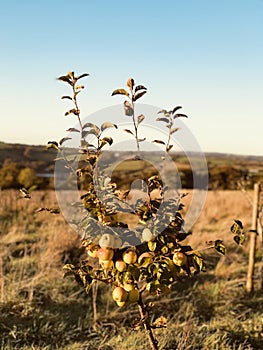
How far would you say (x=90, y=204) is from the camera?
6.33 feet

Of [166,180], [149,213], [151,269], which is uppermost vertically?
[166,180]

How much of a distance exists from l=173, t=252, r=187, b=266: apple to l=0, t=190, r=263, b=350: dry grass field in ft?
4.24

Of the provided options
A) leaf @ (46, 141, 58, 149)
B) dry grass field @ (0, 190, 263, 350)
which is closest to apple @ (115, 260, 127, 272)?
leaf @ (46, 141, 58, 149)

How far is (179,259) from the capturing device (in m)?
1.81

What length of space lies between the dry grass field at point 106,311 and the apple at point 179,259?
1.29 m

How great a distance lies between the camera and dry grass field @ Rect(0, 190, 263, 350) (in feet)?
11.3

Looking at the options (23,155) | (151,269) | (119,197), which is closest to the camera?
(151,269)

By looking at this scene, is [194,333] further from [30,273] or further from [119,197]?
[30,273]

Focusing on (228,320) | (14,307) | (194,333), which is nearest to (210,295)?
(228,320)

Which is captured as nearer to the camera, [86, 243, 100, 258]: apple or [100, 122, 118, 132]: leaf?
[100, 122, 118, 132]: leaf

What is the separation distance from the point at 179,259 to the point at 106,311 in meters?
2.67

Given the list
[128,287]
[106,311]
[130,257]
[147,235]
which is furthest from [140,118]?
[106,311]

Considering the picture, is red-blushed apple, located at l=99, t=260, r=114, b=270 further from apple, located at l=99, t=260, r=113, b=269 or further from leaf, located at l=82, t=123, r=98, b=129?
leaf, located at l=82, t=123, r=98, b=129

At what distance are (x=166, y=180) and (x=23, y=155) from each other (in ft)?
54.7
